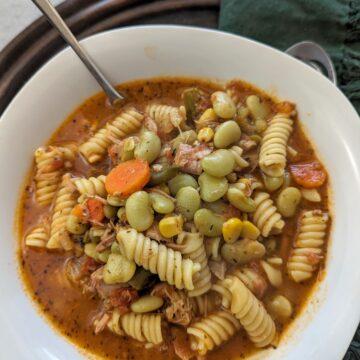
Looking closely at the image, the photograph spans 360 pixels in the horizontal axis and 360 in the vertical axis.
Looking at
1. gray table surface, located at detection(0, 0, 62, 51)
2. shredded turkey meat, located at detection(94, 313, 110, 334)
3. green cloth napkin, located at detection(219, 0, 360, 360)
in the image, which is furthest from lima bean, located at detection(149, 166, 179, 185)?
gray table surface, located at detection(0, 0, 62, 51)

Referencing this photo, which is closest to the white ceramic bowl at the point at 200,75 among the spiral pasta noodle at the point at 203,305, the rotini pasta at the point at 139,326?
the rotini pasta at the point at 139,326

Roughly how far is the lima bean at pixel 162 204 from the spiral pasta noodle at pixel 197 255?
151mm

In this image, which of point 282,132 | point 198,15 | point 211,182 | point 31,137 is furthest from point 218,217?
point 198,15

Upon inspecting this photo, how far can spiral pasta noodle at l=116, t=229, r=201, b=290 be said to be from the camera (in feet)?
8.18

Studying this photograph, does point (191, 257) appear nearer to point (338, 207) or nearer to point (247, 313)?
point (247, 313)

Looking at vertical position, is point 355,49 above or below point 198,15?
below

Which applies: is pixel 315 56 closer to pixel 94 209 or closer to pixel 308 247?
pixel 308 247

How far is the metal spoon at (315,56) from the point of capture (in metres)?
3.11

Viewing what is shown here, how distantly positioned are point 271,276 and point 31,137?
1638mm

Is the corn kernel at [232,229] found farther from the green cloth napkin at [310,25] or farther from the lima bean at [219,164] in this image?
the green cloth napkin at [310,25]

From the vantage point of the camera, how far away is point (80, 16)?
10.6ft

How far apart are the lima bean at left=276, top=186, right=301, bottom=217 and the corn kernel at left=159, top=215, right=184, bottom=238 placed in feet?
2.01

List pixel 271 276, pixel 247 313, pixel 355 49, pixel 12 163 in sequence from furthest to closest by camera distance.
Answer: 1. pixel 355 49
2. pixel 12 163
3. pixel 271 276
4. pixel 247 313

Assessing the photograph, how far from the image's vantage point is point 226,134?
2.77 meters
